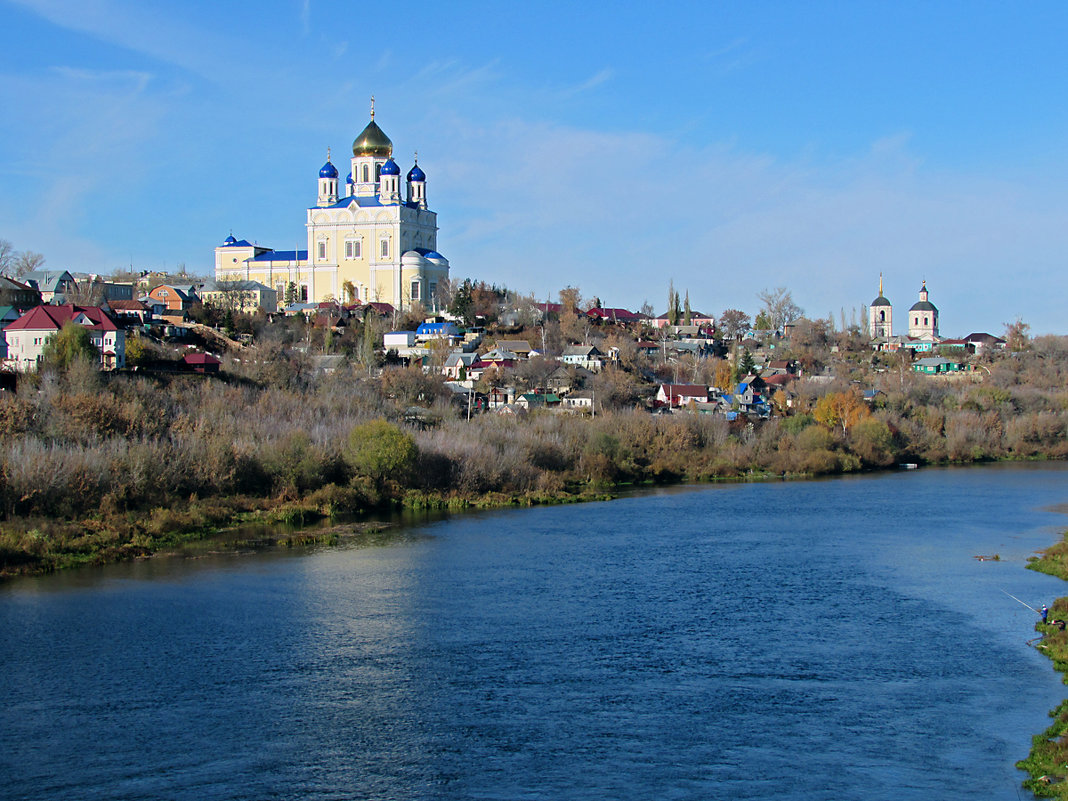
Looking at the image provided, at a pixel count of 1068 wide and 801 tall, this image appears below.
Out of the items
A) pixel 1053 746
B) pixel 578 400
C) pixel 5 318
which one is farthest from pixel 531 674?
pixel 5 318

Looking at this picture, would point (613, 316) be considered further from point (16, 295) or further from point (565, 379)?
point (16, 295)

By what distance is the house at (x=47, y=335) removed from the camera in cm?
2533

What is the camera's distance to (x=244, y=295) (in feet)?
139

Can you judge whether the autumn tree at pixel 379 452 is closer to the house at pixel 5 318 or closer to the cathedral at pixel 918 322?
the house at pixel 5 318

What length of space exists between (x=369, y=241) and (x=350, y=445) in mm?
25098

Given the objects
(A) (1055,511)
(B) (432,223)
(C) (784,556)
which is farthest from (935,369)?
(C) (784,556)

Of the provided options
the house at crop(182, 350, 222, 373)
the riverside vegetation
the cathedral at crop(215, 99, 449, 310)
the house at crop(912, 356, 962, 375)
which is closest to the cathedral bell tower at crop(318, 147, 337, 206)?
the cathedral at crop(215, 99, 449, 310)

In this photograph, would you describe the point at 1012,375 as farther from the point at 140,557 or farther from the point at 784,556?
the point at 140,557

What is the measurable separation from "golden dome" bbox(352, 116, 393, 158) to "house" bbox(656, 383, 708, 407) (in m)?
16.7

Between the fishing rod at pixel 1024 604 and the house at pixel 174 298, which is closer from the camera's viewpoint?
the fishing rod at pixel 1024 604

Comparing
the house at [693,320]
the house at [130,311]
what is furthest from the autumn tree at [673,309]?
the house at [130,311]

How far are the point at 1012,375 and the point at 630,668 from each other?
118 feet

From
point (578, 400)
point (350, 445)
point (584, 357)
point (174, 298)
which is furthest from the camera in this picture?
point (174, 298)

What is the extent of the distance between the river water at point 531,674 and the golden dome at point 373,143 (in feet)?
101
